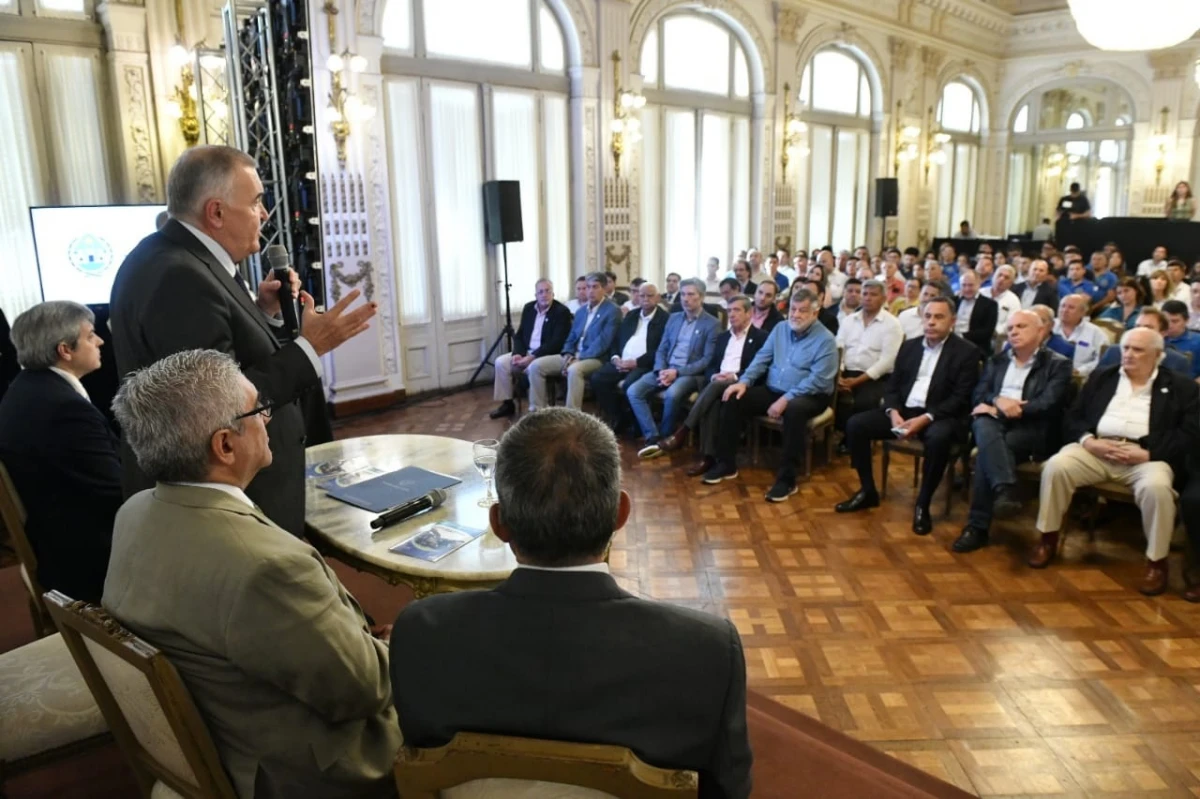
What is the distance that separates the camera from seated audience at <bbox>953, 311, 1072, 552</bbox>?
3975 mm

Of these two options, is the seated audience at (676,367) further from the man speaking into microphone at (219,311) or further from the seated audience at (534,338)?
the man speaking into microphone at (219,311)

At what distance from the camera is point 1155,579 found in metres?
3.48

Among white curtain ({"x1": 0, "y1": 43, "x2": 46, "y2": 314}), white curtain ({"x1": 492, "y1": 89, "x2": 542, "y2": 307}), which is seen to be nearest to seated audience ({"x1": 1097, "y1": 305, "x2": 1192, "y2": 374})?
white curtain ({"x1": 492, "y1": 89, "x2": 542, "y2": 307})

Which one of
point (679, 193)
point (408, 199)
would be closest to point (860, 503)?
point (408, 199)

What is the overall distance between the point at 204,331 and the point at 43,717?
0.96 meters

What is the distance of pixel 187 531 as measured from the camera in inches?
53.4

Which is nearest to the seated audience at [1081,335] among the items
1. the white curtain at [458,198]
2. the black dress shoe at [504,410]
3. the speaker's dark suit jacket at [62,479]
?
the black dress shoe at [504,410]

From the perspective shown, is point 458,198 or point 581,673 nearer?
point 581,673

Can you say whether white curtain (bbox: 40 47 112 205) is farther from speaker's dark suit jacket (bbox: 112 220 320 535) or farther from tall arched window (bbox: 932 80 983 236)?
tall arched window (bbox: 932 80 983 236)

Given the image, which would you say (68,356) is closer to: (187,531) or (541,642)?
(187,531)

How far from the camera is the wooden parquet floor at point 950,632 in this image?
2480mm

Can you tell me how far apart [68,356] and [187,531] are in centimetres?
176

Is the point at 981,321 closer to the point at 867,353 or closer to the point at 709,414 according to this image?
the point at 867,353

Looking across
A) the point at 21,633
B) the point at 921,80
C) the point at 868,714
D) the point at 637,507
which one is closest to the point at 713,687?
the point at 868,714
